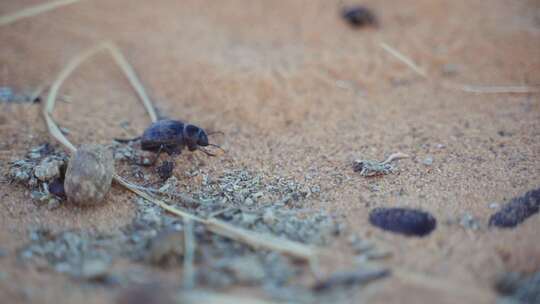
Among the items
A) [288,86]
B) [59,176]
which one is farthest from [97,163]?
[288,86]

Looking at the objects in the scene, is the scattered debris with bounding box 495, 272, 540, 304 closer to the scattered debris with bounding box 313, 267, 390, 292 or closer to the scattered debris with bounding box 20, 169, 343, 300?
the scattered debris with bounding box 313, 267, 390, 292

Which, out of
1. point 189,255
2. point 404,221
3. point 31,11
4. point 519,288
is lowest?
point 519,288

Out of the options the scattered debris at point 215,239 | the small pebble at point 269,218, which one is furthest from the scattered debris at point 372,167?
the small pebble at point 269,218

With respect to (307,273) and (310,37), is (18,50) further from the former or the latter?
(307,273)

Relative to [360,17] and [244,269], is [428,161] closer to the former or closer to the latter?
[244,269]

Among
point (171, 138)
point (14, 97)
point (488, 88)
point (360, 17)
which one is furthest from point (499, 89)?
point (14, 97)

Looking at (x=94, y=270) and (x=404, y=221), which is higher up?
(x=94, y=270)

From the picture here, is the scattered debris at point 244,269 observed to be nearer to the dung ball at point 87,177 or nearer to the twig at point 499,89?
the dung ball at point 87,177

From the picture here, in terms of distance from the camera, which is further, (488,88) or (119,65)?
(119,65)
